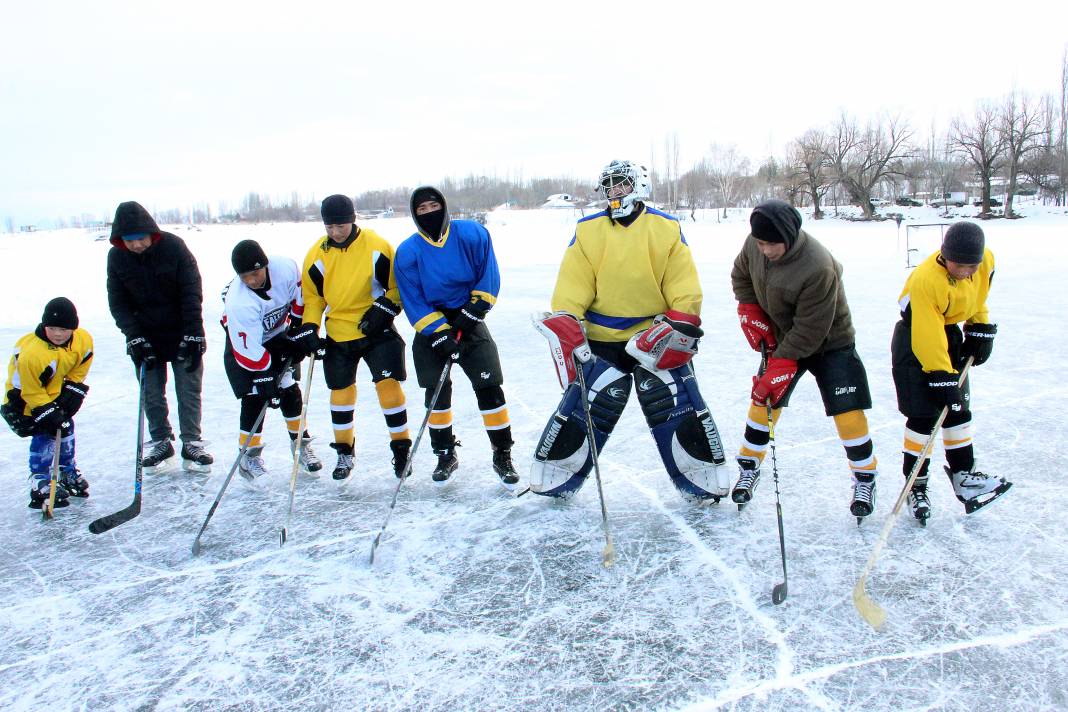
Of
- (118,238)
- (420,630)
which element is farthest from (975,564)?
(118,238)

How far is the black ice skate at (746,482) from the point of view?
3.27 metres

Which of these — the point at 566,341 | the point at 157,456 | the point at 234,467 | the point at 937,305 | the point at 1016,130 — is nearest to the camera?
the point at 937,305

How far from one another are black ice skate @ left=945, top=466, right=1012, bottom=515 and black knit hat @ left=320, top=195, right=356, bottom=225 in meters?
3.22

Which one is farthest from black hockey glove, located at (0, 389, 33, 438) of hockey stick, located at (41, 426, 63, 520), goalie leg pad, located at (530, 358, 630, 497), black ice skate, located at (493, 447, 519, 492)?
goalie leg pad, located at (530, 358, 630, 497)

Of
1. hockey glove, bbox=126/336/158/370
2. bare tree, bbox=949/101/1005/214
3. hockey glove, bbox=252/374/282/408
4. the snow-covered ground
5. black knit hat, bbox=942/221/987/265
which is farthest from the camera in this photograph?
bare tree, bbox=949/101/1005/214

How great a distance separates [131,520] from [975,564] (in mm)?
3836

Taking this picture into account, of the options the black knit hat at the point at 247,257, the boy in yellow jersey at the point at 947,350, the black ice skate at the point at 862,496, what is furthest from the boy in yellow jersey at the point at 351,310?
the boy in yellow jersey at the point at 947,350

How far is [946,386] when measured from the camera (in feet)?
9.68

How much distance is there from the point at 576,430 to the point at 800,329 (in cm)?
112

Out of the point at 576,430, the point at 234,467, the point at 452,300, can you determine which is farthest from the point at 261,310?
the point at 576,430

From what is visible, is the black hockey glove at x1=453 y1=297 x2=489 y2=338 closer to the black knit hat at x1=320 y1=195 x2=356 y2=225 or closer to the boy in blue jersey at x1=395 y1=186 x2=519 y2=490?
the boy in blue jersey at x1=395 y1=186 x2=519 y2=490

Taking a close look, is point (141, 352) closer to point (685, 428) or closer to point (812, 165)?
point (685, 428)

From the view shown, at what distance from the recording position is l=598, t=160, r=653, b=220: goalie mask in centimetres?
314

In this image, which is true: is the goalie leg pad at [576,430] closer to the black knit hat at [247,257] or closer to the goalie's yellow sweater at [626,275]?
the goalie's yellow sweater at [626,275]
